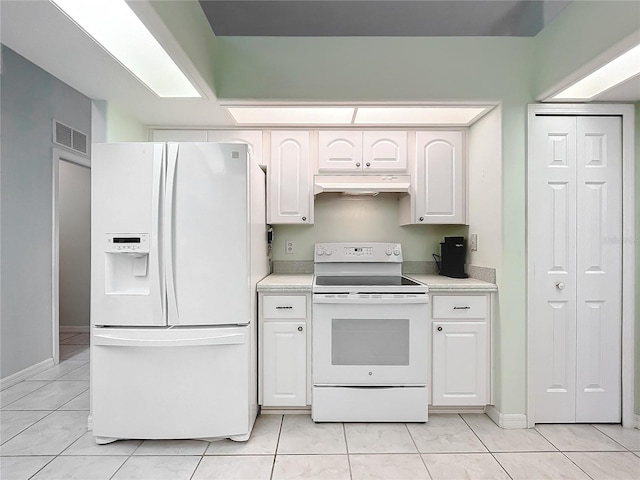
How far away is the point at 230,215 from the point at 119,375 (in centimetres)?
111

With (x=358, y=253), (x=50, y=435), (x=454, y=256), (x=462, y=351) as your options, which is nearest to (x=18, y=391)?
(x=50, y=435)

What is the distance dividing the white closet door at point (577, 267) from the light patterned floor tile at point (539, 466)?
1.30 feet

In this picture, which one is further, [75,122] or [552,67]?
[75,122]

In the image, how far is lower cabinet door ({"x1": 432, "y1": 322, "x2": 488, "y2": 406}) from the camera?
7.97 ft

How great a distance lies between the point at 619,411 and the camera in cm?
234

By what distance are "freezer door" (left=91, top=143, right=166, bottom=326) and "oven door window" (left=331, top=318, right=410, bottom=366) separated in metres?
1.09

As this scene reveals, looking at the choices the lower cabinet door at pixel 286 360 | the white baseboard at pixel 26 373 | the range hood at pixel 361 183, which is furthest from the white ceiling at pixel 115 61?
the white baseboard at pixel 26 373

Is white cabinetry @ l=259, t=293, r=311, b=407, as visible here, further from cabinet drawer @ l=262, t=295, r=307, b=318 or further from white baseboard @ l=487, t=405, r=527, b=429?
white baseboard @ l=487, t=405, r=527, b=429

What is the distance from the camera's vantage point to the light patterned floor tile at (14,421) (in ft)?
7.33

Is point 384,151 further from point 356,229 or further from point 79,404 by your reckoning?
point 79,404

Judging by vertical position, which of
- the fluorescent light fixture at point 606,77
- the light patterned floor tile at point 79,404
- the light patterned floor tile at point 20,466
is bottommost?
the light patterned floor tile at point 79,404

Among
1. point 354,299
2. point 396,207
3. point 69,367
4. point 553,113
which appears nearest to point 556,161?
point 553,113

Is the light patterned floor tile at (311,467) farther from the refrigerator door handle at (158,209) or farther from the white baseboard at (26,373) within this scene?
the white baseboard at (26,373)

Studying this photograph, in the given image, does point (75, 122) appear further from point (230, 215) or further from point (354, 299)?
point (354, 299)
